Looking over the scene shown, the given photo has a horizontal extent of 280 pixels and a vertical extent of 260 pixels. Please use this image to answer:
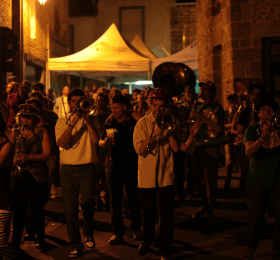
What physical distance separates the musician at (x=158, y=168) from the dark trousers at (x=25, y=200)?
1.23 metres

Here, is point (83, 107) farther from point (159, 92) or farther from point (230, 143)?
point (230, 143)

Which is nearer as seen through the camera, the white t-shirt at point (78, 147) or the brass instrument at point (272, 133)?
the brass instrument at point (272, 133)

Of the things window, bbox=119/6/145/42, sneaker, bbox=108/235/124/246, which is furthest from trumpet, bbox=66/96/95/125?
window, bbox=119/6/145/42

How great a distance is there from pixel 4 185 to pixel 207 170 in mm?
3837

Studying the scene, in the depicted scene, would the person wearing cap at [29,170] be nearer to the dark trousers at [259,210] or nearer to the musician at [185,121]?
the dark trousers at [259,210]

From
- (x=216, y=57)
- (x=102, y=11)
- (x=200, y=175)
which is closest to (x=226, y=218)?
(x=200, y=175)

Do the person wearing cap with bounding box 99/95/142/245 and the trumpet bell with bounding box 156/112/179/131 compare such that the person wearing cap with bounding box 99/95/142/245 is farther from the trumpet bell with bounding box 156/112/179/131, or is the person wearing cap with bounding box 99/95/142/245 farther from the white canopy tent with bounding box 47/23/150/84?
the white canopy tent with bounding box 47/23/150/84

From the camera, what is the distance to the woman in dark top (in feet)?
18.9

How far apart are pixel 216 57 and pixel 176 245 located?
35.6ft

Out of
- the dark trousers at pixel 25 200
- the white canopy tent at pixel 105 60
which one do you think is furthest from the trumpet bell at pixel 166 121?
the white canopy tent at pixel 105 60

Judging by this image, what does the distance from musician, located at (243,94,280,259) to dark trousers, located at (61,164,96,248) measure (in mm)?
1842

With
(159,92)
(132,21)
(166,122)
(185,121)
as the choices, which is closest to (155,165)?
(166,122)

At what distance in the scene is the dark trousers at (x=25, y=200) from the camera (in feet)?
Answer: 23.4

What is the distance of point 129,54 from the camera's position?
21469mm
